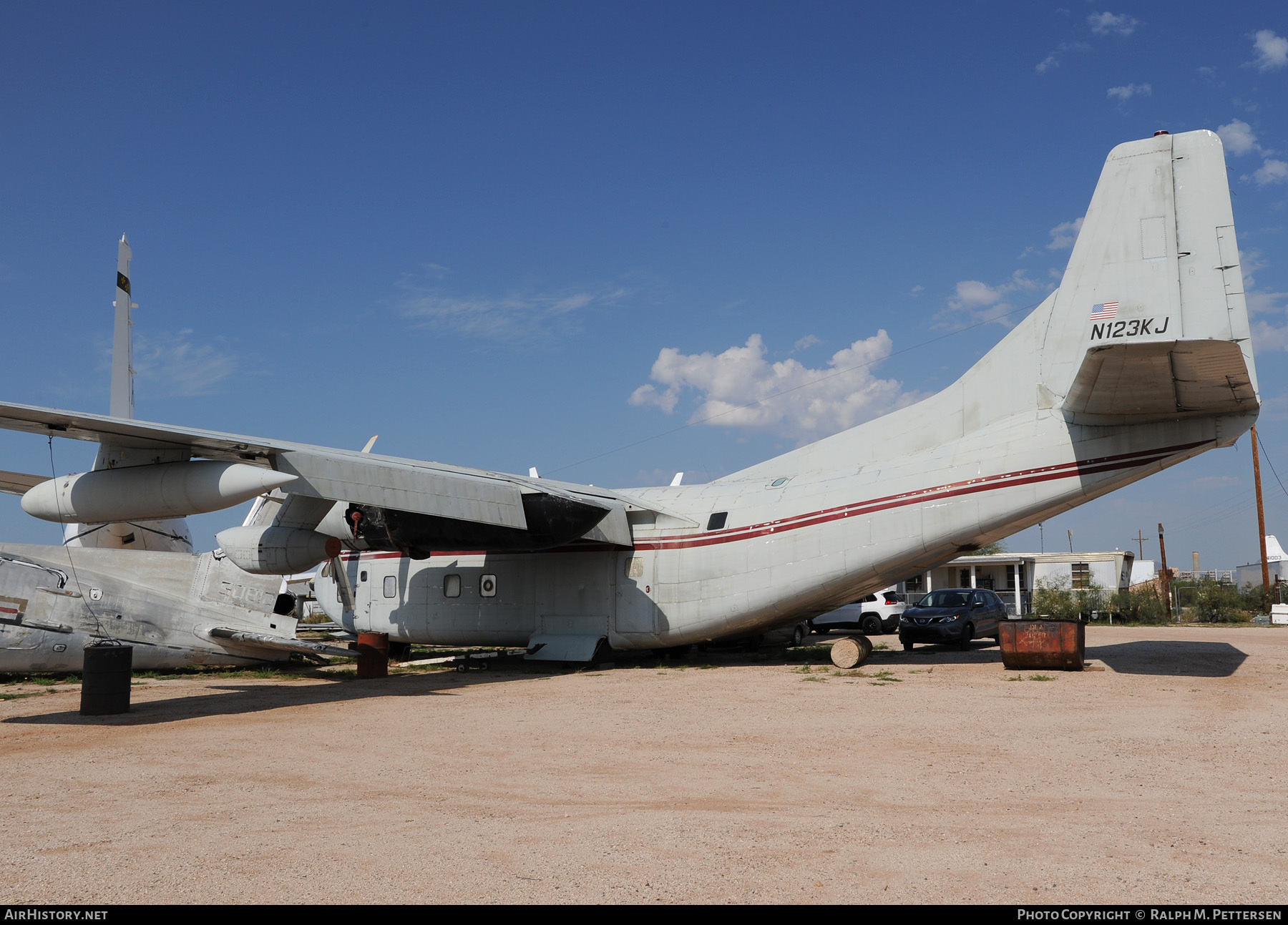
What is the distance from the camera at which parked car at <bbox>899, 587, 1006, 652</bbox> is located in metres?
20.5

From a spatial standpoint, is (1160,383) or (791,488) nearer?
(1160,383)

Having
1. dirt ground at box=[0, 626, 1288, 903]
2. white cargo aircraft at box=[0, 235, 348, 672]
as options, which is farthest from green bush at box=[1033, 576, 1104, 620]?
white cargo aircraft at box=[0, 235, 348, 672]

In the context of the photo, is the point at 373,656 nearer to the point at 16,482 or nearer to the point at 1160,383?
the point at 16,482

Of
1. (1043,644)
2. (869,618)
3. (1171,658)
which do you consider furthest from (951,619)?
(869,618)

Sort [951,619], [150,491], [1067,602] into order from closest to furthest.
→ 1. [150,491]
2. [951,619]
3. [1067,602]

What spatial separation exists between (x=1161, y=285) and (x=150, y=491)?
1400cm

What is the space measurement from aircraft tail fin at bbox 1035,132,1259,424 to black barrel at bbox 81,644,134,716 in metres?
12.7

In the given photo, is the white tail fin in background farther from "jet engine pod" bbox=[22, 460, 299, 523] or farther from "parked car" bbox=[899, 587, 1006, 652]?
"parked car" bbox=[899, 587, 1006, 652]

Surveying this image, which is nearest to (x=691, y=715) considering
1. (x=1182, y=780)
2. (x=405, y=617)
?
(x=1182, y=780)

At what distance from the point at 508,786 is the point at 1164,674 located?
11347 mm

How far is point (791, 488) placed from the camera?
15.7 metres

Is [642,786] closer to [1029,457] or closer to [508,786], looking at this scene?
[508,786]

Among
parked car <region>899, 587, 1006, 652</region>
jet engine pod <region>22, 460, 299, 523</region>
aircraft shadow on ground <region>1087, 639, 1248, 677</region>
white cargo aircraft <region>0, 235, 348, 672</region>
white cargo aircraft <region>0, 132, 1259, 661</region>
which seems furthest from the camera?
parked car <region>899, 587, 1006, 652</region>

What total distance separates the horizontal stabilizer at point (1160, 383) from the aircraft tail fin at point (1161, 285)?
18 millimetres
